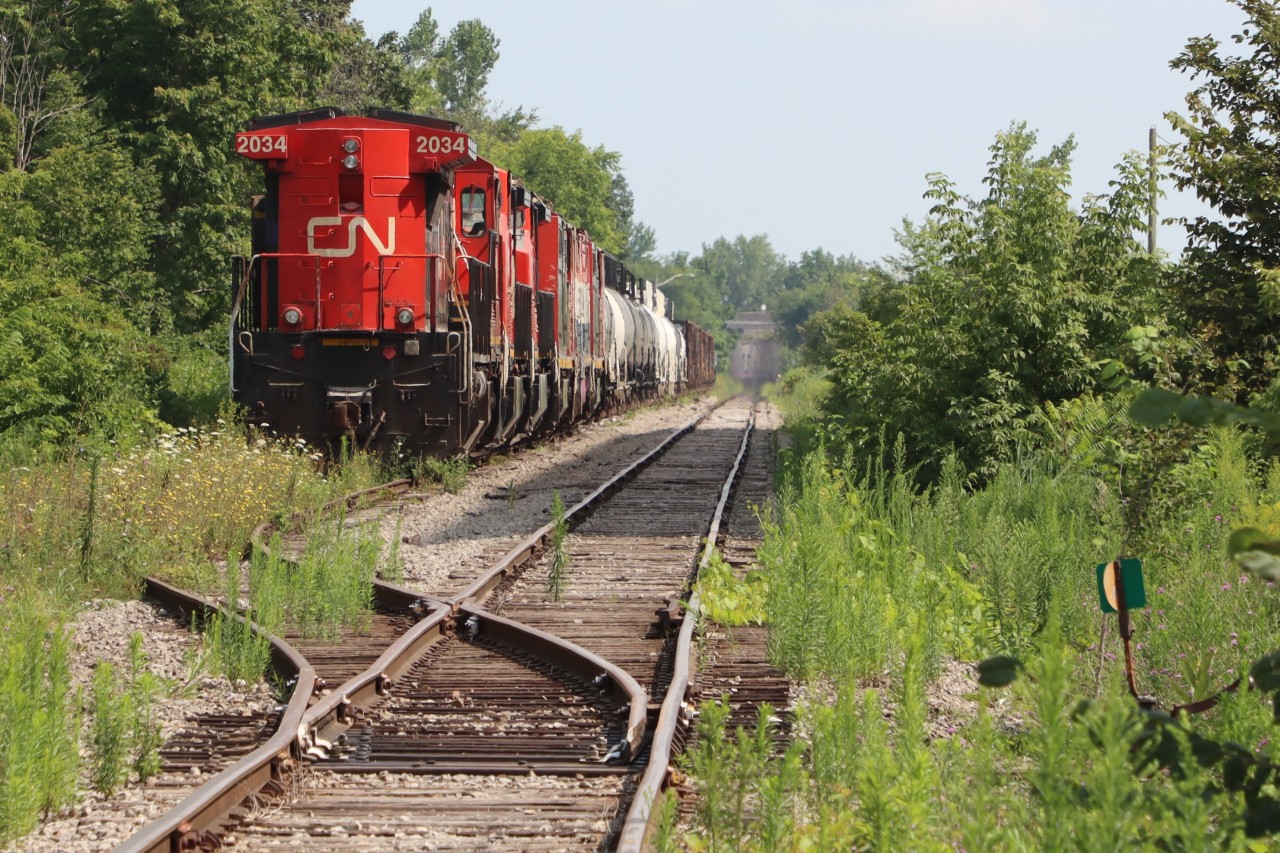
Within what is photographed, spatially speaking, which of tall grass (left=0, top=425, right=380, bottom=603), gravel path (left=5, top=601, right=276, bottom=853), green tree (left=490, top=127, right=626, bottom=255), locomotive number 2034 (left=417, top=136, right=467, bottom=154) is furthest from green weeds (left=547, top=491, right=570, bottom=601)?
green tree (left=490, top=127, right=626, bottom=255)

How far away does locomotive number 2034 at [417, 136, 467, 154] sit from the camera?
16.0m

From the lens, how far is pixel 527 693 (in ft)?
22.9

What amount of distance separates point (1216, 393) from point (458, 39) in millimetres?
104056

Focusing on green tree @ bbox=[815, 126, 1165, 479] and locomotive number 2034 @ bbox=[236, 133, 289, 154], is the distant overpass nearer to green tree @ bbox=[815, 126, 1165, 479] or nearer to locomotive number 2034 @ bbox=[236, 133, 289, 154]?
locomotive number 2034 @ bbox=[236, 133, 289, 154]

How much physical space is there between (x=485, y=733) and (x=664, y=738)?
95cm

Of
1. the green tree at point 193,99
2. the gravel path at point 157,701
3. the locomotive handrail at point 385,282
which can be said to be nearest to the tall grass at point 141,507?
the gravel path at point 157,701

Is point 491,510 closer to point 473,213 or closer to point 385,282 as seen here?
point 385,282

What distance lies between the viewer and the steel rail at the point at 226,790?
4406 millimetres

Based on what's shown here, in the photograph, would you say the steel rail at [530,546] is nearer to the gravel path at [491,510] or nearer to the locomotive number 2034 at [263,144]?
the gravel path at [491,510]

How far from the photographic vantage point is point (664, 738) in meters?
5.66

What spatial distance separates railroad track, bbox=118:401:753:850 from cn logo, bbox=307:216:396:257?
6494mm

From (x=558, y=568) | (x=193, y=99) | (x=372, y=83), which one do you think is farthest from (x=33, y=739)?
(x=372, y=83)

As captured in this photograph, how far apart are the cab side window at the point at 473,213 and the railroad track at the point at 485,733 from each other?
7496mm

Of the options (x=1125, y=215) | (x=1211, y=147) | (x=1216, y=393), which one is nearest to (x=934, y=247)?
(x=1125, y=215)
